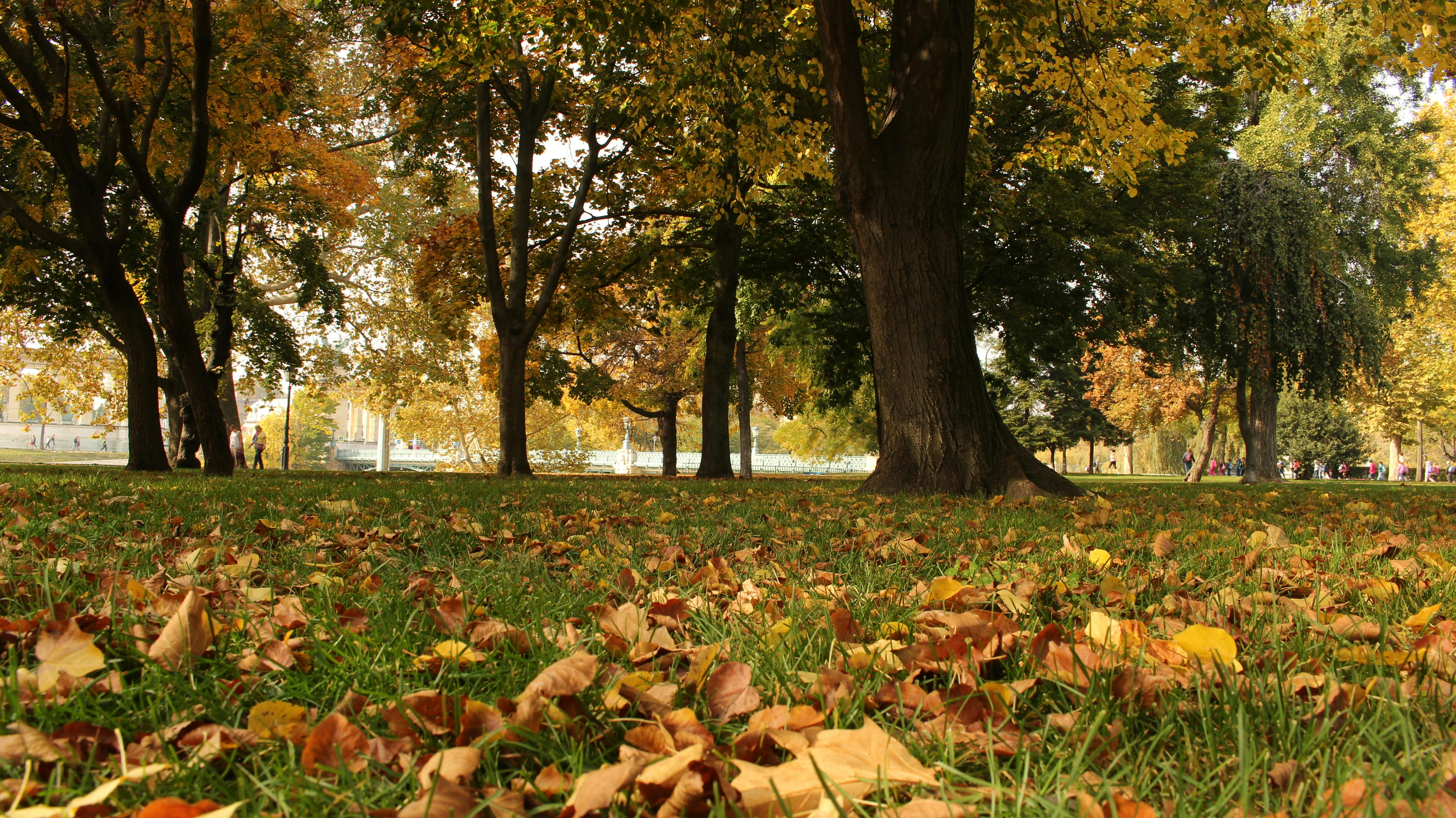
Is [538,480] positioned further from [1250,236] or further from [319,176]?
[1250,236]

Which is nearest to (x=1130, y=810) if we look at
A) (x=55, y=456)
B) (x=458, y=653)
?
(x=458, y=653)

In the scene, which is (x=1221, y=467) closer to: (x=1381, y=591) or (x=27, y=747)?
(x=1381, y=591)

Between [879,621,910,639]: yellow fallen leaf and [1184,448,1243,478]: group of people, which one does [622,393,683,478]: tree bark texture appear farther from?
[1184,448,1243,478]: group of people

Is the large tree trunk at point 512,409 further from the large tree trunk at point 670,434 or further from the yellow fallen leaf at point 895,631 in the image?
the yellow fallen leaf at point 895,631

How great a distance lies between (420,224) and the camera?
27.9 meters

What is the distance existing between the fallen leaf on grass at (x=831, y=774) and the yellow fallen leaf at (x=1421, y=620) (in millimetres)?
1553

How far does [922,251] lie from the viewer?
7844mm

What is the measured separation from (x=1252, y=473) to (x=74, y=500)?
2730 centimetres

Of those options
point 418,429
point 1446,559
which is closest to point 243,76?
point 1446,559

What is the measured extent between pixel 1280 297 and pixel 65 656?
24248mm

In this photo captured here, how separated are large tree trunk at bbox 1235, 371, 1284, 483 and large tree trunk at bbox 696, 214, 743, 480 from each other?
15.6 meters

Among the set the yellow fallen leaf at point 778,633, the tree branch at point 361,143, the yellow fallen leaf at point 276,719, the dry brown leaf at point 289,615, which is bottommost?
the yellow fallen leaf at point 276,719

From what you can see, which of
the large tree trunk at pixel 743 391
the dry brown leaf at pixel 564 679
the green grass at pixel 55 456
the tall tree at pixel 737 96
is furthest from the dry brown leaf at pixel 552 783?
the green grass at pixel 55 456

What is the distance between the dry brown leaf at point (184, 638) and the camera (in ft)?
5.24
